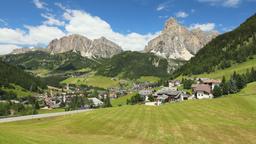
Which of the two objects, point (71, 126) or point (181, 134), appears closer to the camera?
point (181, 134)

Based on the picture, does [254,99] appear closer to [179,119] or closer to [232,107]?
[232,107]

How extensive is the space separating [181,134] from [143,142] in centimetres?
954

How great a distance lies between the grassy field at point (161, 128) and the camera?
5097 cm

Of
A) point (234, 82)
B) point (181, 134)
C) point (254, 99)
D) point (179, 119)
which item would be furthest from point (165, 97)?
point (181, 134)

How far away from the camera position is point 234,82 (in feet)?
518

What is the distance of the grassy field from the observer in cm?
5097

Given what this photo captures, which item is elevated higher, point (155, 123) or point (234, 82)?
point (234, 82)

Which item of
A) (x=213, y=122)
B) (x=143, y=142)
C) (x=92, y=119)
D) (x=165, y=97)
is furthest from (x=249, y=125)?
(x=165, y=97)

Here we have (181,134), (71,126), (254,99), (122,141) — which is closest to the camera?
(122,141)

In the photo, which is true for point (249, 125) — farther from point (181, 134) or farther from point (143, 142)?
point (143, 142)

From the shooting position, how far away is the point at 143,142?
50188 millimetres

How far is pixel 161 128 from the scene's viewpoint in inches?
2415

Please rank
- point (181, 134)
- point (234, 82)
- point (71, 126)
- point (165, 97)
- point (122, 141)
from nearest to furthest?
point (122, 141) → point (181, 134) → point (71, 126) → point (234, 82) → point (165, 97)

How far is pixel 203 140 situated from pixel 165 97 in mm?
129331
